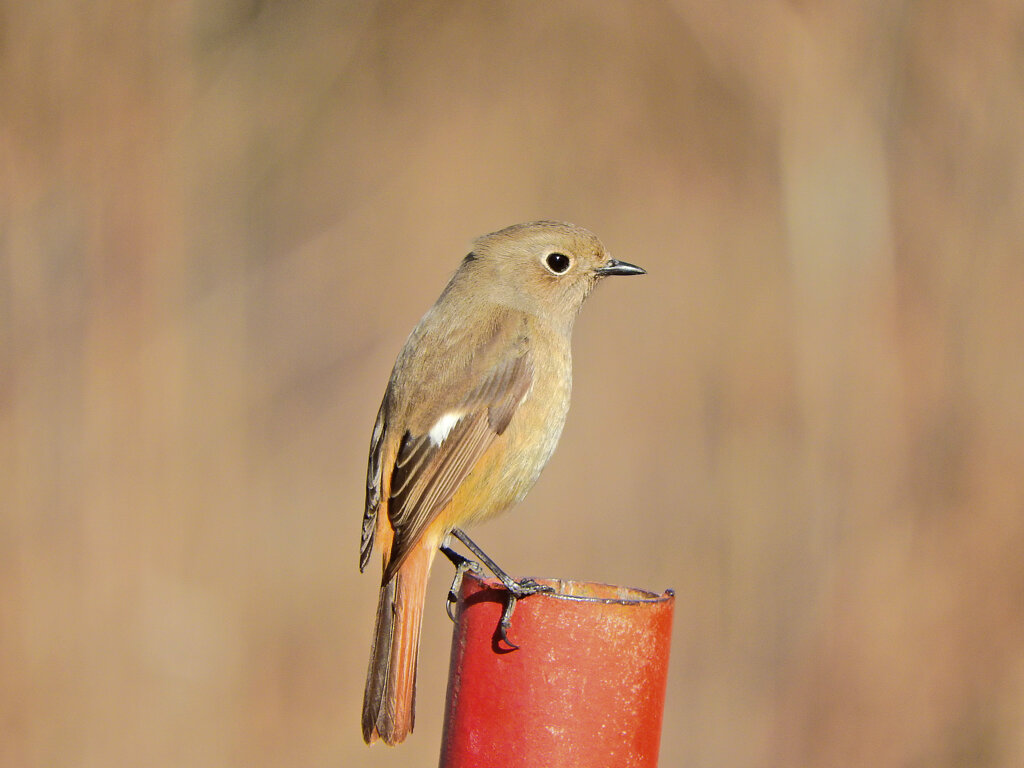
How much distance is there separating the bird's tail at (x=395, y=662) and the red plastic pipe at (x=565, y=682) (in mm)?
529

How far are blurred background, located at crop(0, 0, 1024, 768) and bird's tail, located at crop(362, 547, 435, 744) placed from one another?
2.90 m

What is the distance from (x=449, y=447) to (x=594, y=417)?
329 centimetres

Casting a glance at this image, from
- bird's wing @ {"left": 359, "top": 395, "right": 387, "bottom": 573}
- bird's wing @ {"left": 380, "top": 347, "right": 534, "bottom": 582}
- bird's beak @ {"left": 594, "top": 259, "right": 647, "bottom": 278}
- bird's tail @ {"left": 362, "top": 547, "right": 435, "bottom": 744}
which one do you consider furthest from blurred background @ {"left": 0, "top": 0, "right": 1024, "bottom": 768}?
bird's tail @ {"left": 362, "top": 547, "right": 435, "bottom": 744}

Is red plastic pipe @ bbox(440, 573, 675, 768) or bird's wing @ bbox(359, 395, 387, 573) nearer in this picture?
red plastic pipe @ bbox(440, 573, 675, 768)

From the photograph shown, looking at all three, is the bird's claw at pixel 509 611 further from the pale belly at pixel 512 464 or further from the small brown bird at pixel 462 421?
the pale belly at pixel 512 464

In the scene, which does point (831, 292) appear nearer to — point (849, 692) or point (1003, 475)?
point (1003, 475)

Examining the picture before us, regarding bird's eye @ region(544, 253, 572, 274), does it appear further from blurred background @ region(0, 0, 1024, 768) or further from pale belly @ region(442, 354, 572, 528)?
blurred background @ region(0, 0, 1024, 768)

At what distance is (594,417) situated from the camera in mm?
6477

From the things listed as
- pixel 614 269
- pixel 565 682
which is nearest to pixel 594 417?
pixel 614 269

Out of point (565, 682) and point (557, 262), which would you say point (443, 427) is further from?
point (565, 682)

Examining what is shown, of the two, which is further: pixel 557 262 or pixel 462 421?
pixel 557 262

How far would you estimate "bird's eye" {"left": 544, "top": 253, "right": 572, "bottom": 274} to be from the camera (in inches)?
151

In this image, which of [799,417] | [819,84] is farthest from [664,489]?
[819,84]

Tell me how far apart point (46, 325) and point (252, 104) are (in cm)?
204
